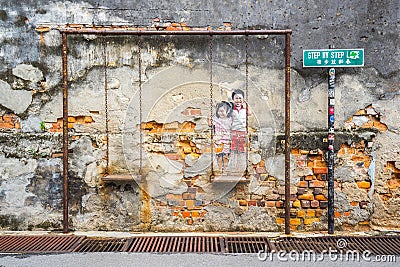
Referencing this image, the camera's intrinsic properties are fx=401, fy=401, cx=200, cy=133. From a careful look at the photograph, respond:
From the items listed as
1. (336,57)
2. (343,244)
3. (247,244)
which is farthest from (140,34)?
(343,244)

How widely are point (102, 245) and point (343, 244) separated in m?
2.48

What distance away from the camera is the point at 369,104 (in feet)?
15.0

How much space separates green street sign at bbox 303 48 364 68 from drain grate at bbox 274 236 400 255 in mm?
1900

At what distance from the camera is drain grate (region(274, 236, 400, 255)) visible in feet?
13.0

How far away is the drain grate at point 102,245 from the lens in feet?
13.1

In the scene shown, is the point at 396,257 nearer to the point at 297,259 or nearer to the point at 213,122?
the point at 297,259

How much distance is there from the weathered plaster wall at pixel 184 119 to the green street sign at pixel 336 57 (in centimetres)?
11

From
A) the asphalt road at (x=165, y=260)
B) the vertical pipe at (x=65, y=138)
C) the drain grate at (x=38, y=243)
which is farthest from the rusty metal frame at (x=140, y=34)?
the asphalt road at (x=165, y=260)

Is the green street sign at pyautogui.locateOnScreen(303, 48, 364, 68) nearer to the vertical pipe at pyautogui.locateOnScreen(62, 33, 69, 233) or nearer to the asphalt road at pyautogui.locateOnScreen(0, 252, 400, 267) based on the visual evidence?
the asphalt road at pyautogui.locateOnScreen(0, 252, 400, 267)

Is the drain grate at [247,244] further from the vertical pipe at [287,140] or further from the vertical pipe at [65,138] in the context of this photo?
the vertical pipe at [65,138]

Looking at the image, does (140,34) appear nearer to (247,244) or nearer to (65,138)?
(65,138)

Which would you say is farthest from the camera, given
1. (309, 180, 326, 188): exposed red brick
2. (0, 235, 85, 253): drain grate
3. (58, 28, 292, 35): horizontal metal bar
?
(309, 180, 326, 188): exposed red brick

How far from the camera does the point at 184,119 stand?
462 cm

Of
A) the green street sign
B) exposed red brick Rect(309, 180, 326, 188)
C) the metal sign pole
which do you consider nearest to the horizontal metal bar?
the green street sign
